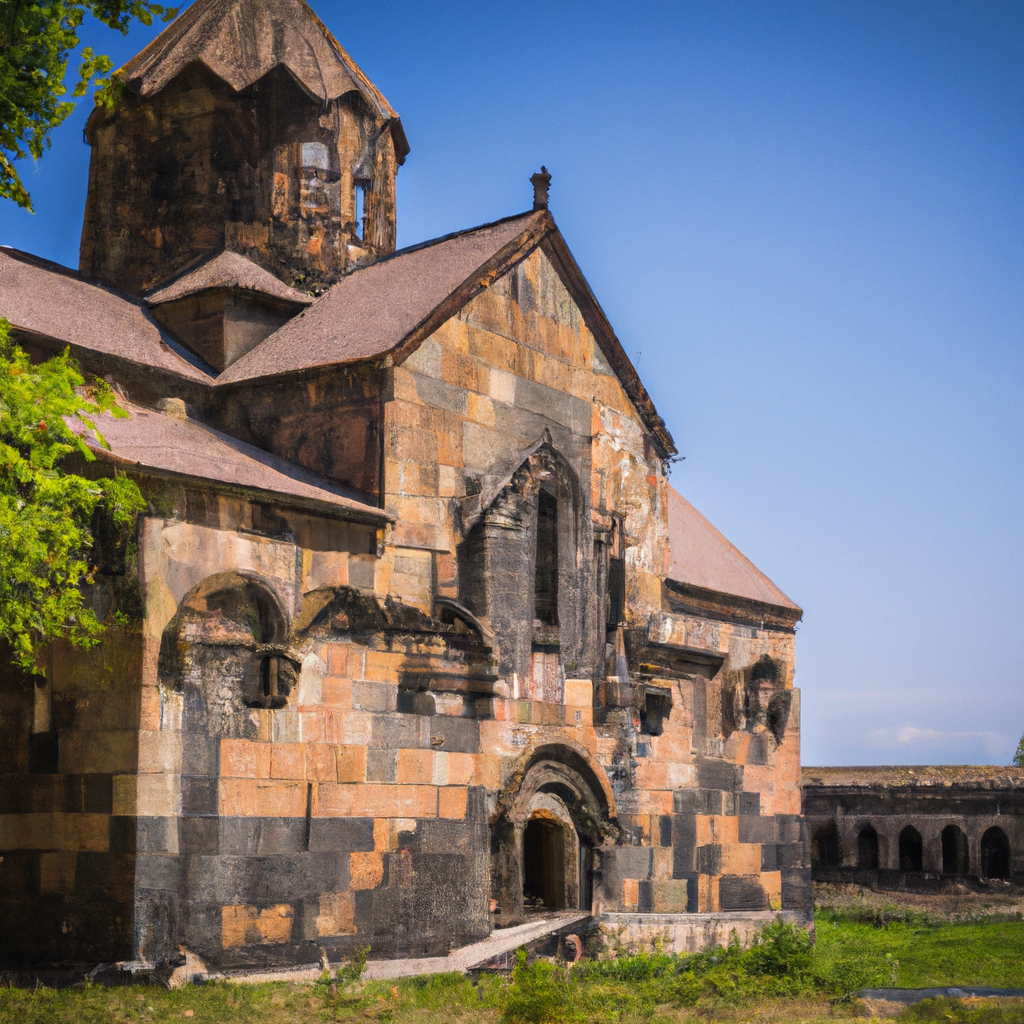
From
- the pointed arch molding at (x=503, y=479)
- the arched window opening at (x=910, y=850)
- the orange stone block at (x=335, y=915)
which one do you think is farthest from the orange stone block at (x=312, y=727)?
the arched window opening at (x=910, y=850)

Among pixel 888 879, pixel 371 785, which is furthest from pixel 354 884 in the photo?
pixel 888 879

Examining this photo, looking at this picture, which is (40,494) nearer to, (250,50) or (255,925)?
(255,925)

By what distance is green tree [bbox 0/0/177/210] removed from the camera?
8.39 m

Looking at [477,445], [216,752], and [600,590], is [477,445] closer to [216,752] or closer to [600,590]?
[600,590]

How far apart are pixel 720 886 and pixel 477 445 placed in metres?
6.29

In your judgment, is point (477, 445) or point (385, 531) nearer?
point (385, 531)

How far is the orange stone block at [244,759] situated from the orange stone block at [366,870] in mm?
1177

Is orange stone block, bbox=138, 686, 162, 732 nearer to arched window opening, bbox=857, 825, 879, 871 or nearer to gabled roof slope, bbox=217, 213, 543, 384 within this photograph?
gabled roof slope, bbox=217, 213, 543, 384

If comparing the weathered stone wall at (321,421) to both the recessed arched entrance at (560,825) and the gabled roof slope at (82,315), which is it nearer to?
the gabled roof slope at (82,315)

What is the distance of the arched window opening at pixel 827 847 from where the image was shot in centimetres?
2581

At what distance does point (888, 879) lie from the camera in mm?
24594

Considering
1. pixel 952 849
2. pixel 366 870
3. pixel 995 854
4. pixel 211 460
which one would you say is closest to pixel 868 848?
pixel 952 849

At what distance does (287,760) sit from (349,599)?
157 cm

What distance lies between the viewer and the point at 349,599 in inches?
480
